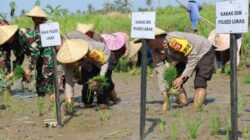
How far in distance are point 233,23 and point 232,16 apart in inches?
2.4

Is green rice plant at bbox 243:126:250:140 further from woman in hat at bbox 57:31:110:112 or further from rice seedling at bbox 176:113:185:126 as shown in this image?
woman in hat at bbox 57:31:110:112

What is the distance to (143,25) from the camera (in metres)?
5.09

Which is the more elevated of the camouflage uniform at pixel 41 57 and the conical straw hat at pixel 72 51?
the conical straw hat at pixel 72 51

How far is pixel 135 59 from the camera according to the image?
Answer: 43.1 feet

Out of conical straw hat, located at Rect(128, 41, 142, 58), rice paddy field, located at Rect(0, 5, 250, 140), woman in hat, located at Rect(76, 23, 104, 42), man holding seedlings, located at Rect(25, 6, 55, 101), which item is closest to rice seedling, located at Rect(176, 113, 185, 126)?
rice paddy field, located at Rect(0, 5, 250, 140)

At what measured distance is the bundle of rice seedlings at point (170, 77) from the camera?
6.11 m

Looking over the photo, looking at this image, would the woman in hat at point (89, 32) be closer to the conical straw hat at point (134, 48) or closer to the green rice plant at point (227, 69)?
the conical straw hat at point (134, 48)

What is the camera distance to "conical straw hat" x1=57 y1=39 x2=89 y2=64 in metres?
6.25

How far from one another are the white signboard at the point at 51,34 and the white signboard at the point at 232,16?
2.24 metres

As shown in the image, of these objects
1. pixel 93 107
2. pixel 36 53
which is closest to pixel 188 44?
pixel 93 107

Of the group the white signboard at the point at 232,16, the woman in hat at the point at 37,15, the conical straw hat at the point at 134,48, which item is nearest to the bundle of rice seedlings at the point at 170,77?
the white signboard at the point at 232,16

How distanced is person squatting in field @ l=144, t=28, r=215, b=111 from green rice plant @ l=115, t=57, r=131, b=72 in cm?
498

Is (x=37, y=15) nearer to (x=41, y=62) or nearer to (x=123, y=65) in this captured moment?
(x=41, y=62)

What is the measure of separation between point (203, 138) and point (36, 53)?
4.04 m
